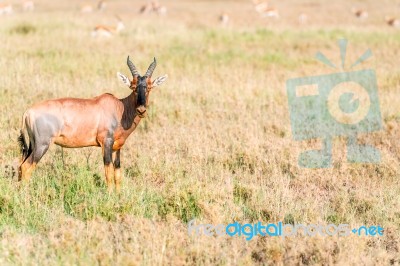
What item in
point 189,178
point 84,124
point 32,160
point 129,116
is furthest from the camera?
point 189,178

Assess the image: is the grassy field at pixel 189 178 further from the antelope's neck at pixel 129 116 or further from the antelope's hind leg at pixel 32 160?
the antelope's neck at pixel 129 116

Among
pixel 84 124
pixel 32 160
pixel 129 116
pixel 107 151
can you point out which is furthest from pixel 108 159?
pixel 32 160

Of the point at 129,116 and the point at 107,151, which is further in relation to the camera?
the point at 129,116

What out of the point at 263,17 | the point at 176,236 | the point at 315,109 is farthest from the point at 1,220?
the point at 263,17

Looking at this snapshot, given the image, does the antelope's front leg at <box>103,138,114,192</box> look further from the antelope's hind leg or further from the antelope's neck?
the antelope's hind leg

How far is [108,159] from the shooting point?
6.22 metres

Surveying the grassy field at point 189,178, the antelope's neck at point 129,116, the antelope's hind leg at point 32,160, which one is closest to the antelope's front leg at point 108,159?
the grassy field at point 189,178

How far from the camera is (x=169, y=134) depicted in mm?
8992

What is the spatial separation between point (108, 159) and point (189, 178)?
1191 millimetres

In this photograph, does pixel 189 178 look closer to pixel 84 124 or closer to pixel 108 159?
pixel 108 159

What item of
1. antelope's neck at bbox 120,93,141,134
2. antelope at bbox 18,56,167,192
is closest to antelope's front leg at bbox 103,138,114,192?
antelope at bbox 18,56,167,192

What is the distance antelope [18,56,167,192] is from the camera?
19.5ft

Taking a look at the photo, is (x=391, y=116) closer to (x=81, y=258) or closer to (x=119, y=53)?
(x=81, y=258)

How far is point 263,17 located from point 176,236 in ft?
99.0
